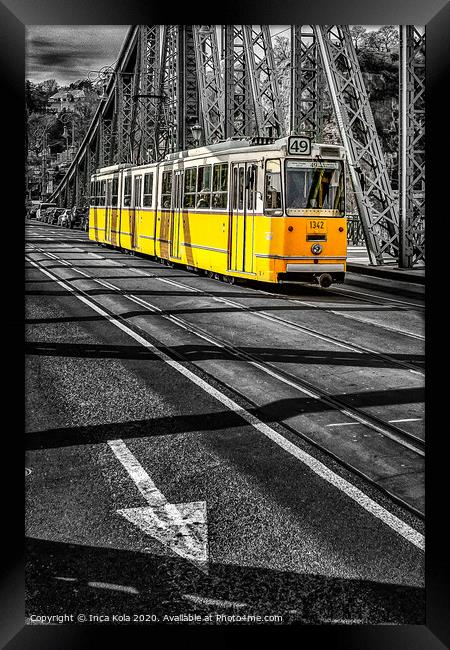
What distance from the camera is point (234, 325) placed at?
13.4m

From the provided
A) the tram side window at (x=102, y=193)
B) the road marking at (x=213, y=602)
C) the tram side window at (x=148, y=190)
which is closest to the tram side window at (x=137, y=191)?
the tram side window at (x=148, y=190)

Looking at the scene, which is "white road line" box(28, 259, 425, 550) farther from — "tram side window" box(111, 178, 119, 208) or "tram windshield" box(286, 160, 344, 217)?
"tram side window" box(111, 178, 119, 208)

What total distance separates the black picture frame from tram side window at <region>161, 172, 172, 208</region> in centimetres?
1977

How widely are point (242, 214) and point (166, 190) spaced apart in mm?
6476

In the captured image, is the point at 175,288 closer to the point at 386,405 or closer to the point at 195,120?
the point at 386,405

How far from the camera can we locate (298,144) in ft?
56.1

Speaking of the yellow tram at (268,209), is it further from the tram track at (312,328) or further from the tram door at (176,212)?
the tram track at (312,328)

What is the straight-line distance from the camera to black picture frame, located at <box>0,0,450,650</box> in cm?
392

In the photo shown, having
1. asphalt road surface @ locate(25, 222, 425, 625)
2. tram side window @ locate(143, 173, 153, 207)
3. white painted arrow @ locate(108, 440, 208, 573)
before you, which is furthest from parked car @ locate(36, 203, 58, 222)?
white painted arrow @ locate(108, 440, 208, 573)

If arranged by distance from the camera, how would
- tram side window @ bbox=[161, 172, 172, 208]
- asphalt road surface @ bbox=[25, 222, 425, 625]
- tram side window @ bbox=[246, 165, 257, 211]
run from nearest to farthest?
asphalt road surface @ bbox=[25, 222, 425, 625]
tram side window @ bbox=[246, 165, 257, 211]
tram side window @ bbox=[161, 172, 172, 208]

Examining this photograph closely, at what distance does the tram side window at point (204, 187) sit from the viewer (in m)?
20.2

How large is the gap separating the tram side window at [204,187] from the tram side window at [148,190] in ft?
18.9
